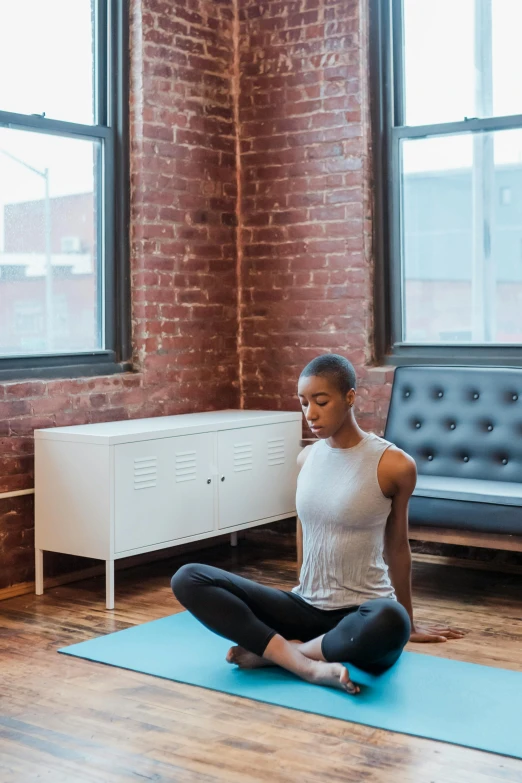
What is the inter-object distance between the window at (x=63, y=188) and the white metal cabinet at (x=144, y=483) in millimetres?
461

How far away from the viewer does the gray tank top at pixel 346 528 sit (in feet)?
10.1

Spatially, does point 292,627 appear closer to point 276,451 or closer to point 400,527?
point 400,527

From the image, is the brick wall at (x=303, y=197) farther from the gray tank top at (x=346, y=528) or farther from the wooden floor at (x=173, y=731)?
the gray tank top at (x=346, y=528)

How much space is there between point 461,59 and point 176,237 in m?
1.65

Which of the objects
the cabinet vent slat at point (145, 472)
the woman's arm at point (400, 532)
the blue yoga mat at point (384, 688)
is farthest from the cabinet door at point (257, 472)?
the woman's arm at point (400, 532)

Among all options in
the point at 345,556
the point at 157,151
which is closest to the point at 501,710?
the point at 345,556

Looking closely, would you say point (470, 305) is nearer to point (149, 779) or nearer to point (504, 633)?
point (504, 633)

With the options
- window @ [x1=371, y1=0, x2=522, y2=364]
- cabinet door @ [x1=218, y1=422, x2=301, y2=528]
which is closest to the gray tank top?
cabinet door @ [x1=218, y1=422, x2=301, y2=528]

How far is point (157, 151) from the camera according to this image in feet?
16.4

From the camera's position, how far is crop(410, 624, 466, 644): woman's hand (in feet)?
11.4

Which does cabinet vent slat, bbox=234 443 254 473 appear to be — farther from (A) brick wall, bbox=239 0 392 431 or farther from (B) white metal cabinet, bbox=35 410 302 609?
(A) brick wall, bbox=239 0 392 431

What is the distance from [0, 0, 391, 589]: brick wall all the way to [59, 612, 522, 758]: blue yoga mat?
58.5 inches

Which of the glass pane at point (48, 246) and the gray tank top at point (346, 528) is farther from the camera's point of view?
the glass pane at point (48, 246)

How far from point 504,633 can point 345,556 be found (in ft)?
3.05
